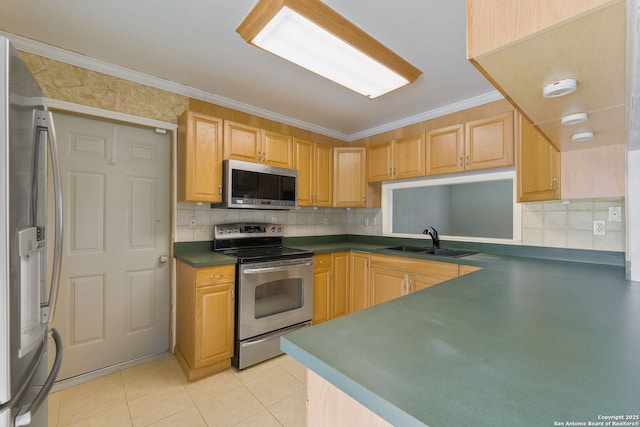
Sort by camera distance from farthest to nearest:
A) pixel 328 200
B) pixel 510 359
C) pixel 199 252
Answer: pixel 328 200 → pixel 199 252 → pixel 510 359

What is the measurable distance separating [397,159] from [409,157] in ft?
0.48

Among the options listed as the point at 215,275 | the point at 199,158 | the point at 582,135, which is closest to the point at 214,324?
the point at 215,275

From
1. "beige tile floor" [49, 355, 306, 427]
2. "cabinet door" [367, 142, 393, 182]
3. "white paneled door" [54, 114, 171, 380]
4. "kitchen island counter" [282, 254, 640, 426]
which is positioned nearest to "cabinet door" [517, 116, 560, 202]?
"kitchen island counter" [282, 254, 640, 426]

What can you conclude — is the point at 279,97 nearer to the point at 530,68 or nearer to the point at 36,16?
the point at 36,16

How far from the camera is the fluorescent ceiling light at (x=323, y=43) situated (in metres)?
1.51

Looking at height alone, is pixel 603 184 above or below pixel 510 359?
above

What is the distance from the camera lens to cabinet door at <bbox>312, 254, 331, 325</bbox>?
2.94 m

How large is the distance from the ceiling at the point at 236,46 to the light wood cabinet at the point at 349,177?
605 millimetres

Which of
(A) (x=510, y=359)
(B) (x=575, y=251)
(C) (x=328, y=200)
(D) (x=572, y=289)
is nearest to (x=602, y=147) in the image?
(B) (x=575, y=251)

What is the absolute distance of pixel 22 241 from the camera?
2.93ft

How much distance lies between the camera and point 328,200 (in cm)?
339

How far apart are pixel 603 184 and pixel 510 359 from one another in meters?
1.80

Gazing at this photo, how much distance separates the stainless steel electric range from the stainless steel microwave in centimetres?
39

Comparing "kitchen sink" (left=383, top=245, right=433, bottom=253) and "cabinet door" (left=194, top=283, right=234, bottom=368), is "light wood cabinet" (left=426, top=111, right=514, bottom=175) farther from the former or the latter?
Result: "cabinet door" (left=194, top=283, right=234, bottom=368)
